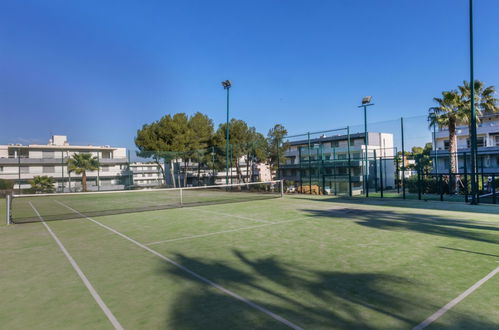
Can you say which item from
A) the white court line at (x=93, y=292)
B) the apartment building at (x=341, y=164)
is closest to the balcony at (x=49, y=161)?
the apartment building at (x=341, y=164)

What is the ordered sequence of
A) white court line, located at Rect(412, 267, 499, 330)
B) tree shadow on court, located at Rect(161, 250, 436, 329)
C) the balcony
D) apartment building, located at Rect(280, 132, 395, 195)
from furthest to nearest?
the balcony
apartment building, located at Rect(280, 132, 395, 195)
tree shadow on court, located at Rect(161, 250, 436, 329)
white court line, located at Rect(412, 267, 499, 330)

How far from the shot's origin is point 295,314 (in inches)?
145

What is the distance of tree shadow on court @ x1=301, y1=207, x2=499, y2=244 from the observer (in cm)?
800

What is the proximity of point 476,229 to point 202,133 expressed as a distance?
3401 cm

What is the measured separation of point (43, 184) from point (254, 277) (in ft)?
99.6

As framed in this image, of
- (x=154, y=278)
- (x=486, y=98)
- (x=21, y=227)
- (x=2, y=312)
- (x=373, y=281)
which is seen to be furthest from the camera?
(x=486, y=98)

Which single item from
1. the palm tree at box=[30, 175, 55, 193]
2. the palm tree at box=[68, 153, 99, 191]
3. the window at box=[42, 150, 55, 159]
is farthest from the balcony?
the palm tree at box=[30, 175, 55, 193]

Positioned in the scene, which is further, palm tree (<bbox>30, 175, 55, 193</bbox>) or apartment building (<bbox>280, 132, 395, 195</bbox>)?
palm tree (<bbox>30, 175, 55, 193</bbox>)

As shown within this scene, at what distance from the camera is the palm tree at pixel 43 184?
27906mm

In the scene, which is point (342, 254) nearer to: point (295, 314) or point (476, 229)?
point (295, 314)

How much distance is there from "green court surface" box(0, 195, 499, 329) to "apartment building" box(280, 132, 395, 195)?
42.0 feet

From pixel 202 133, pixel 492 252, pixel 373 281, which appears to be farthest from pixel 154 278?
pixel 202 133

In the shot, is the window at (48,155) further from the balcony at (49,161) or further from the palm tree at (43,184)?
the palm tree at (43,184)

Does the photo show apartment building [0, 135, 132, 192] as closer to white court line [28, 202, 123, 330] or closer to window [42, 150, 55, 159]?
window [42, 150, 55, 159]
